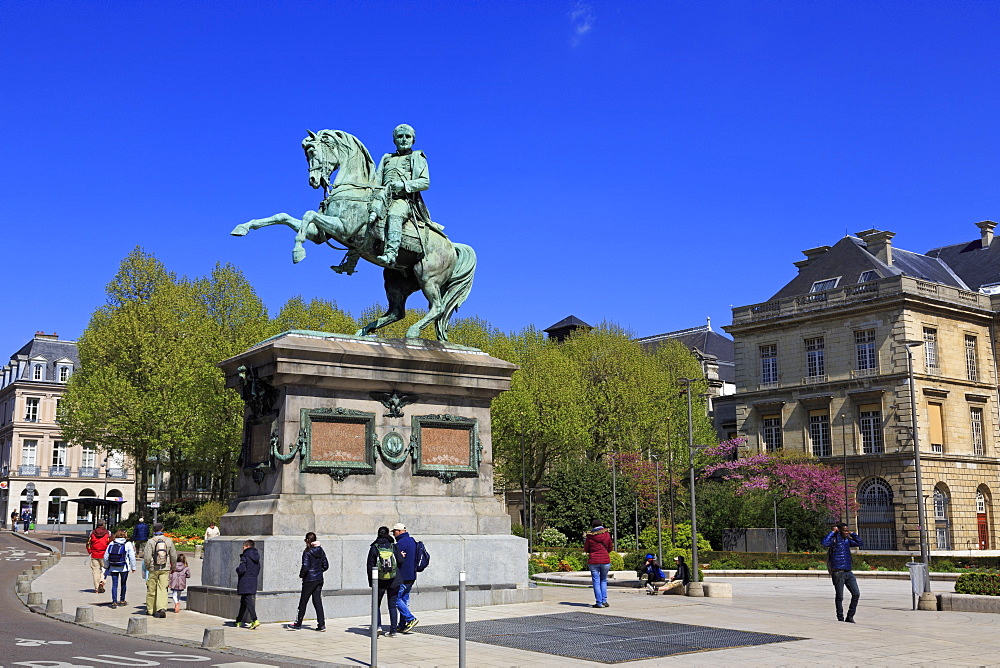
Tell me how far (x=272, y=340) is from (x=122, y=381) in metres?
32.4

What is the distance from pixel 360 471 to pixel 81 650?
5.41 meters

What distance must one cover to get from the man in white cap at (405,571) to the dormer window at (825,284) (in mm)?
54061

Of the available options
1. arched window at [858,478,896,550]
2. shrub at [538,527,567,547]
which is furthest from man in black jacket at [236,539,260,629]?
arched window at [858,478,896,550]

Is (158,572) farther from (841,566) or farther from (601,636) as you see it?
(841,566)

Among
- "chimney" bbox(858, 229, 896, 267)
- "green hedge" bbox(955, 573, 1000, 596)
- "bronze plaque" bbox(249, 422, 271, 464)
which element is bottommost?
"green hedge" bbox(955, 573, 1000, 596)

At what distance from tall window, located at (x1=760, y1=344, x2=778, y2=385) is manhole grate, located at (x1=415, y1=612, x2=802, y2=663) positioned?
51.8 meters

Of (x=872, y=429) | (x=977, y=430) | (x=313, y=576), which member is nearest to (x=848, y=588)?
(x=313, y=576)

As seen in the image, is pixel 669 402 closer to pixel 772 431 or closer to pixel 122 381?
pixel 772 431

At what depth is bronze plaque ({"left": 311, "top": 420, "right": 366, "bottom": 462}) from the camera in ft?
55.5

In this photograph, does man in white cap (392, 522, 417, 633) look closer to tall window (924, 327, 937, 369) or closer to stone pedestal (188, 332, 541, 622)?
stone pedestal (188, 332, 541, 622)

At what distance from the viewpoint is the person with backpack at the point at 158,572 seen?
16.8 meters

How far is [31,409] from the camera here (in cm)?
9406

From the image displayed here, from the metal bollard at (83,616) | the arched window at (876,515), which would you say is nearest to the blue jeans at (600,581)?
the metal bollard at (83,616)

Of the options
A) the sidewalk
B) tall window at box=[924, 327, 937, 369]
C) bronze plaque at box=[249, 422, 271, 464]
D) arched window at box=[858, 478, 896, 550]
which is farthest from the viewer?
tall window at box=[924, 327, 937, 369]
